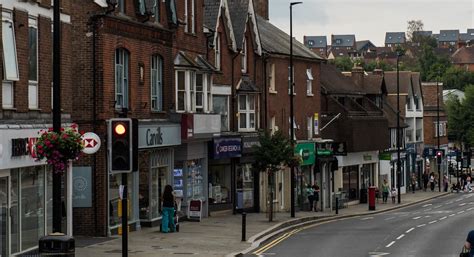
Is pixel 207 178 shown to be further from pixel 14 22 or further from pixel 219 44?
pixel 14 22

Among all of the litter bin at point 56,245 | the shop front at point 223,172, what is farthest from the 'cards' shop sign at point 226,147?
the litter bin at point 56,245

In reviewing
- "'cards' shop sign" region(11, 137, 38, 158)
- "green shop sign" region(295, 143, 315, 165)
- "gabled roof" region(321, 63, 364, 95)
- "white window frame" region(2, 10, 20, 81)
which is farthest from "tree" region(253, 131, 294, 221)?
"gabled roof" region(321, 63, 364, 95)

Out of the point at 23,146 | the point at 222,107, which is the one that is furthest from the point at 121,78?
the point at 222,107

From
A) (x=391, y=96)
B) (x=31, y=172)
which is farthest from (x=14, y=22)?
(x=391, y=96)

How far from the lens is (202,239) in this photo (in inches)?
1248

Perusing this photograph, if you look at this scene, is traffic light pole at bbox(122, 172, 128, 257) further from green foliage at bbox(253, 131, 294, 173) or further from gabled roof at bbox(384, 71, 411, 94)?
gabled roof at bbox(384, 71, 411, 94)

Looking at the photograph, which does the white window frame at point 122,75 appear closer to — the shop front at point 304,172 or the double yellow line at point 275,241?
the double yellow line at point 275,241

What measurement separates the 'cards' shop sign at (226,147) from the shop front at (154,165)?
5.21 meters

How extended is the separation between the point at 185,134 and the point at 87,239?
8.42 m

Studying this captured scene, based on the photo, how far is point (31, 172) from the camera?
2541cm

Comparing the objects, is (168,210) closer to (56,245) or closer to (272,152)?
(272,152)

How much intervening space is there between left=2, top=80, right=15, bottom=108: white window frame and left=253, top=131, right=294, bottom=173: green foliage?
1953 centimetres

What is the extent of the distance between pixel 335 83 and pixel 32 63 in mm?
43983

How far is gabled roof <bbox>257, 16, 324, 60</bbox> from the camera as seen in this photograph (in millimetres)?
52812
